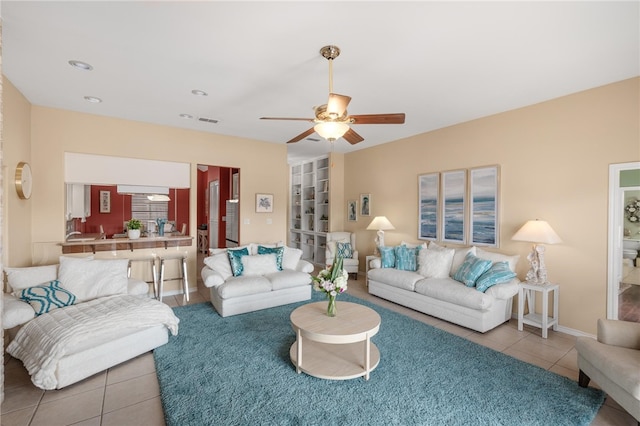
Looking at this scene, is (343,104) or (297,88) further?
(297,88)

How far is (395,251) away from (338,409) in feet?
10.1

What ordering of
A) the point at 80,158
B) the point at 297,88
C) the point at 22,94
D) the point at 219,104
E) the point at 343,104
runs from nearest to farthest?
the point at 343,104 < the point at 297,88 < the point at 22,94 < the point at 219,104 < the point at 80,158

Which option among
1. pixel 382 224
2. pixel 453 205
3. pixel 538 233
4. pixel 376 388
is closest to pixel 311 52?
pixel 376 388

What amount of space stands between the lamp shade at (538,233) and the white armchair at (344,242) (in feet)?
10.5

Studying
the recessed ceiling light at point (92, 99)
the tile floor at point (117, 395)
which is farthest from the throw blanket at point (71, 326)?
the recessed ceiling light at point (92, 99)

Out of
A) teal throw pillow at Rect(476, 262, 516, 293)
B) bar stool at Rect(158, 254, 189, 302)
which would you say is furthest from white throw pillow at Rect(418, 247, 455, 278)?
bar stool at Rect(158, 254, 189, 302)

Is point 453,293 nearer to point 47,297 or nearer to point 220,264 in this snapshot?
point 220,264

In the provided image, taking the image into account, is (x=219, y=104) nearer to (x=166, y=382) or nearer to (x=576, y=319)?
(x=166, y=382)

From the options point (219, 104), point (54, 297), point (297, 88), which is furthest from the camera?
point (219, 104)

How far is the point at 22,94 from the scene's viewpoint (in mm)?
3578

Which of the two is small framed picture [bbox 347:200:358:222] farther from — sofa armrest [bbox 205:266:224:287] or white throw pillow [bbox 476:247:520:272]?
sofa armrest [bbox 205:266:224:287]

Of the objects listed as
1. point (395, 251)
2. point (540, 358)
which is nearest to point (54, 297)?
point (395, 251)

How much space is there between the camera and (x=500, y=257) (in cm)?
392

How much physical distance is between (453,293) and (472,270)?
1.32 feet
